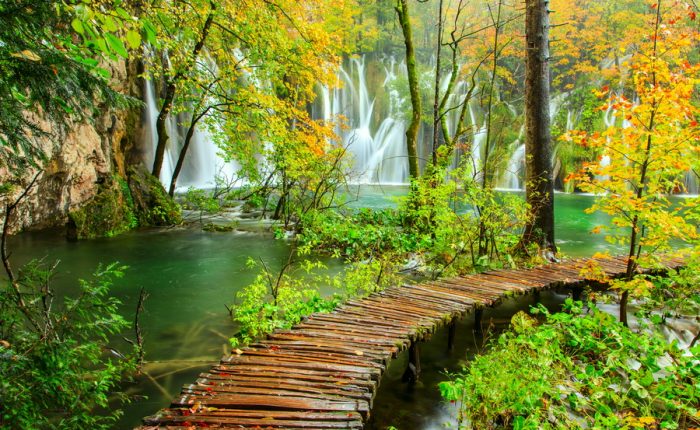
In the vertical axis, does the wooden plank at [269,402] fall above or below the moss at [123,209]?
below

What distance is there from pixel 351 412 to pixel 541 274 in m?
4.36

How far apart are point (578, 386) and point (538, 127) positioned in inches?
184

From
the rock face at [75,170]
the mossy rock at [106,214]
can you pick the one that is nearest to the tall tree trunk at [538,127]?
the rock face at [75,170]

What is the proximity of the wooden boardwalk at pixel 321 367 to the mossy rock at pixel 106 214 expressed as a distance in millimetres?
8354

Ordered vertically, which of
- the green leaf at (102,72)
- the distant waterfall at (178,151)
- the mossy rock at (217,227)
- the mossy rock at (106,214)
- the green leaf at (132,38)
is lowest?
the mossy rock at (217,227)

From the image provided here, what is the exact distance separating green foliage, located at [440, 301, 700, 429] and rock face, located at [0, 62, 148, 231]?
30.6 feet

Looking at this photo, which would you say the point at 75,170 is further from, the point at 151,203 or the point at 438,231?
the point at 438,231

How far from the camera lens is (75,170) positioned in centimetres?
1024

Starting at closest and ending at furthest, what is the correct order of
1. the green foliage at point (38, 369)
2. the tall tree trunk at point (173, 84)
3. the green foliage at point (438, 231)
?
the green foliage at point (38, 369) < the green foliage at point (438, 231) < the tall tree trunk at point (173, 84)

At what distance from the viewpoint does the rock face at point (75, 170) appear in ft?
31.8

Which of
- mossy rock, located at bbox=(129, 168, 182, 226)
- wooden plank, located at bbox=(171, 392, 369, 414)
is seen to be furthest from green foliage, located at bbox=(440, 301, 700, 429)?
mossy rock, located at bbox=(129, 168, 182, 226)

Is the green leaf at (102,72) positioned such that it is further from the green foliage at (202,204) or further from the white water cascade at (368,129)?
the white water cascade at (368,129)

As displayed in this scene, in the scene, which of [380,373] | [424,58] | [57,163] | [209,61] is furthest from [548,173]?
[424,58]

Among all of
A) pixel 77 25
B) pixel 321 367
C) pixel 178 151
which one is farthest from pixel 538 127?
pixel 178 151
